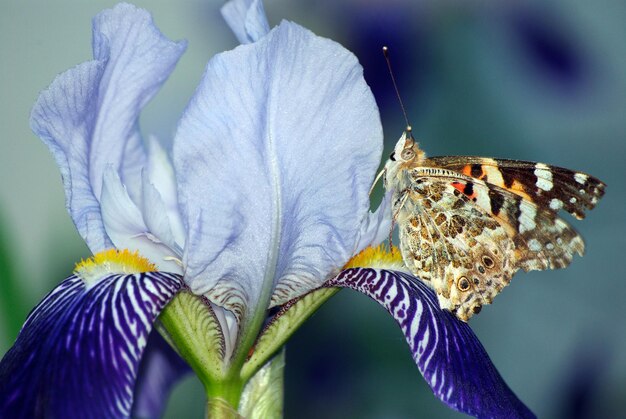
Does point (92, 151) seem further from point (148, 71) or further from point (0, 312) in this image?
point (0, 312)

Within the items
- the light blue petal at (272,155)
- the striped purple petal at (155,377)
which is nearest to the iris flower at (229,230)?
the light blue petal at (272,155)

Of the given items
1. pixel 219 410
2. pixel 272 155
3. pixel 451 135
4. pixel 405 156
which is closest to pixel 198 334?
pixel 219 410

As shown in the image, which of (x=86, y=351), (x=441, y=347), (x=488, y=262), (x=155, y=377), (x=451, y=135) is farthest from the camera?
(x=451, y=135)

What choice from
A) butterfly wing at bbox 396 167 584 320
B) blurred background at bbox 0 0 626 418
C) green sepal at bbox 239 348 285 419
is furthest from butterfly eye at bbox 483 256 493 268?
blurred background at bbox 0 0 626 418

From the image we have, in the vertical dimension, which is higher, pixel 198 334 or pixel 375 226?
pixel 375 226

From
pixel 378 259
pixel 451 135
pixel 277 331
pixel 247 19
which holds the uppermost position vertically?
pixel 451 135

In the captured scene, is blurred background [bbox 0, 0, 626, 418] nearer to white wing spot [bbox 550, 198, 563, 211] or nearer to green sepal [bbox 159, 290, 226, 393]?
green sepal [bbox 159, 290, 226, 393]

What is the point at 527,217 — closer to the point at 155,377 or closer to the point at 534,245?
the point at 534,245
